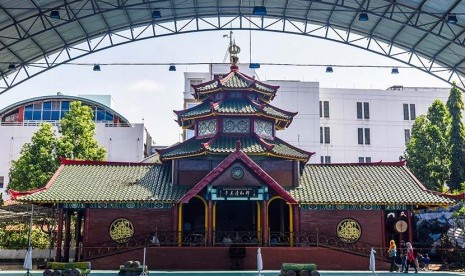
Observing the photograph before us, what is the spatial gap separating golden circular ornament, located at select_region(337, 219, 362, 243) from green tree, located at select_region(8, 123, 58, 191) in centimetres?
2104

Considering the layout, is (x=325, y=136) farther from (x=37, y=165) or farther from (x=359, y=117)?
(x=37, y=165)

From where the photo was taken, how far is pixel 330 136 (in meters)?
55.4

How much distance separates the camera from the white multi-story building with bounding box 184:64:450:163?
55062 mm

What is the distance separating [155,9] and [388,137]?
35100 millimetres

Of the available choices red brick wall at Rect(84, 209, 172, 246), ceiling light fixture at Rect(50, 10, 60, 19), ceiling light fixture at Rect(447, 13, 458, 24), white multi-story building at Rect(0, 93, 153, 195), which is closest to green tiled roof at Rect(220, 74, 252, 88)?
red brick wall at Rect(84, 209, 172, 246)

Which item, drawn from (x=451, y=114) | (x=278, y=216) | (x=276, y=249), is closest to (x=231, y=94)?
(x=278, y=216)

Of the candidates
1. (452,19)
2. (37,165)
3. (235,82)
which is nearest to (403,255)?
(452,19)

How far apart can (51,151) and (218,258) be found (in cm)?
1837

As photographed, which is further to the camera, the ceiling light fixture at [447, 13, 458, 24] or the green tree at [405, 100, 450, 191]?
the green tree at [405, 100, 450, 191]

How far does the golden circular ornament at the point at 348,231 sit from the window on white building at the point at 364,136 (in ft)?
97.3

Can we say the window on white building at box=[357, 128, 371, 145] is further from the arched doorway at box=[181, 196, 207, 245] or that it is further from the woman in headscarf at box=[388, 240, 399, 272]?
the woman in headscarf at box=[388, 240, 399, 272]

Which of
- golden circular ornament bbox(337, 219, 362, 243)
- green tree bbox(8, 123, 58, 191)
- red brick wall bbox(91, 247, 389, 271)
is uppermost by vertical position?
green tree bbox(8, 123, 58, 191)

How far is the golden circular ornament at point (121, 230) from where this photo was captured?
26.8 m

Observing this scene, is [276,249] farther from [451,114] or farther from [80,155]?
[451,114]
